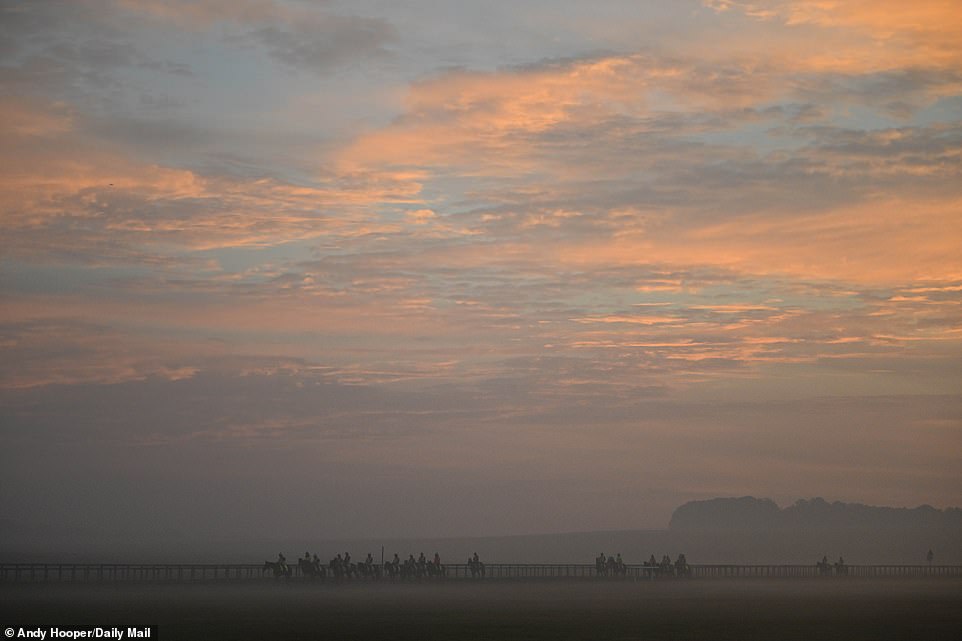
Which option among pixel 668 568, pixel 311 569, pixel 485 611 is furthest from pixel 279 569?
pixel 668 568

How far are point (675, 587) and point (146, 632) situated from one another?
161 ft

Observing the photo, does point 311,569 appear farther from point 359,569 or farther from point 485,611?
point 485,611

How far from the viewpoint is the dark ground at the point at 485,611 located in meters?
43.1

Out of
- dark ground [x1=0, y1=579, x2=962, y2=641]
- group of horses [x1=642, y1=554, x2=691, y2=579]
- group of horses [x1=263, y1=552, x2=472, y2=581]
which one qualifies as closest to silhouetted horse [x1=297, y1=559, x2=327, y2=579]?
group of horses [x1=263, y1=552, x2=472, y2=581]

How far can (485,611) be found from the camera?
53.1 m

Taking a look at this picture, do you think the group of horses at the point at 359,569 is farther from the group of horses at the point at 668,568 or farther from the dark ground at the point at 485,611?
the group of horses at the point at 668,568

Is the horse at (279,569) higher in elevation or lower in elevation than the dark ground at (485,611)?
higher

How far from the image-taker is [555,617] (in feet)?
164

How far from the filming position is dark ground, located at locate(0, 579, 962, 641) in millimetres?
43062

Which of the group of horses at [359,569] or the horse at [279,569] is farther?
the group of horses at [359,569]

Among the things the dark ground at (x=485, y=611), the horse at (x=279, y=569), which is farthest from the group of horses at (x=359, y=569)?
the dark ground at (x=485, y=611)

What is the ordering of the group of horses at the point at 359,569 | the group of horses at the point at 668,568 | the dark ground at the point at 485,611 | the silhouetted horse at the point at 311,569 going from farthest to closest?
the group of horses at the point at 668,568 < the silhouetted horse at the point at 311,569 < the group of horses at the point at 359,569 < the dark ground at the point at 485,611

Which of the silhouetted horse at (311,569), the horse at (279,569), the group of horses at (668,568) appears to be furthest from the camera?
the group of horses at (668,568)

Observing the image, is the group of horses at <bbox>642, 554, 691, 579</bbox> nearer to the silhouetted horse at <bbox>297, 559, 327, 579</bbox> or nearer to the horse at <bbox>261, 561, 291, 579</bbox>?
the silhouetted horse at <bbox>297, 559, 327, 579</bbox>
